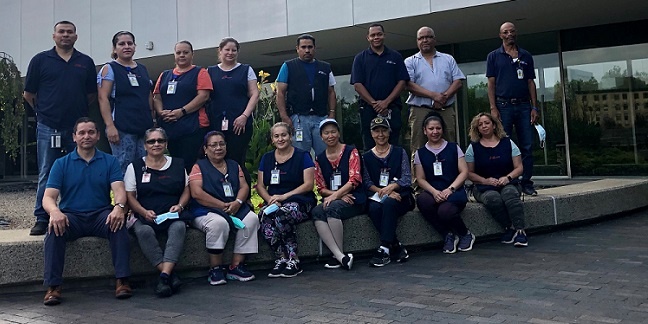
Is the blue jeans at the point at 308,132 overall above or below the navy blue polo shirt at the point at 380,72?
below

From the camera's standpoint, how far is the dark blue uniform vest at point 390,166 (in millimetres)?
5602

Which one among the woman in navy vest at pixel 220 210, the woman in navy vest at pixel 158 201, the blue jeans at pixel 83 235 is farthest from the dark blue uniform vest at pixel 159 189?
the blue jeans at pixel 83 235

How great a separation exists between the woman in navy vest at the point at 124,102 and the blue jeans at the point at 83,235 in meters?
0.84

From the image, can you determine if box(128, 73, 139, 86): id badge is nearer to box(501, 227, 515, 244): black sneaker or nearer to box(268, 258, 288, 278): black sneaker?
box(268, 258, 288, 278): black sneaker

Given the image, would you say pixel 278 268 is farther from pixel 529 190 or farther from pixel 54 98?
pixel 529 190

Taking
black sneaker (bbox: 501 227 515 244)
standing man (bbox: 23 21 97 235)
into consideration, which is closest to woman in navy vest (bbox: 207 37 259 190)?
standing man (bbox: 23 21 97 235)

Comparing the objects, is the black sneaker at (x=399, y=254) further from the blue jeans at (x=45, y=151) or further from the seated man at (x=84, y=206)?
the blue jeans at (x=45, y=151)

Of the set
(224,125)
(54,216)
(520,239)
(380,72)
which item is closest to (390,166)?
(380,72)

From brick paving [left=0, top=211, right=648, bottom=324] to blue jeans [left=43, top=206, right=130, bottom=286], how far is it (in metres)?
0.24

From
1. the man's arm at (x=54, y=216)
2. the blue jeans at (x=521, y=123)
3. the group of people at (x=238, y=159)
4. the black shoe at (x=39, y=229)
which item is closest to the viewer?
the man's arm at (x=54, y=216)

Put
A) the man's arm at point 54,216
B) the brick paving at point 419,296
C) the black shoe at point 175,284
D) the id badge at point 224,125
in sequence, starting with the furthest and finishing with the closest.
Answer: the id badge at point 224,125, the black shoe at point 175,284, the man's arm at point 54,216, the brick paving at point 419,296

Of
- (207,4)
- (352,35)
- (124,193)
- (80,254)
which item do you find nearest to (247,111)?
(124,193)

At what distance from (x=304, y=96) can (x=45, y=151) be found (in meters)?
2.58

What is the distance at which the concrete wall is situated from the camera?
10.8 m
